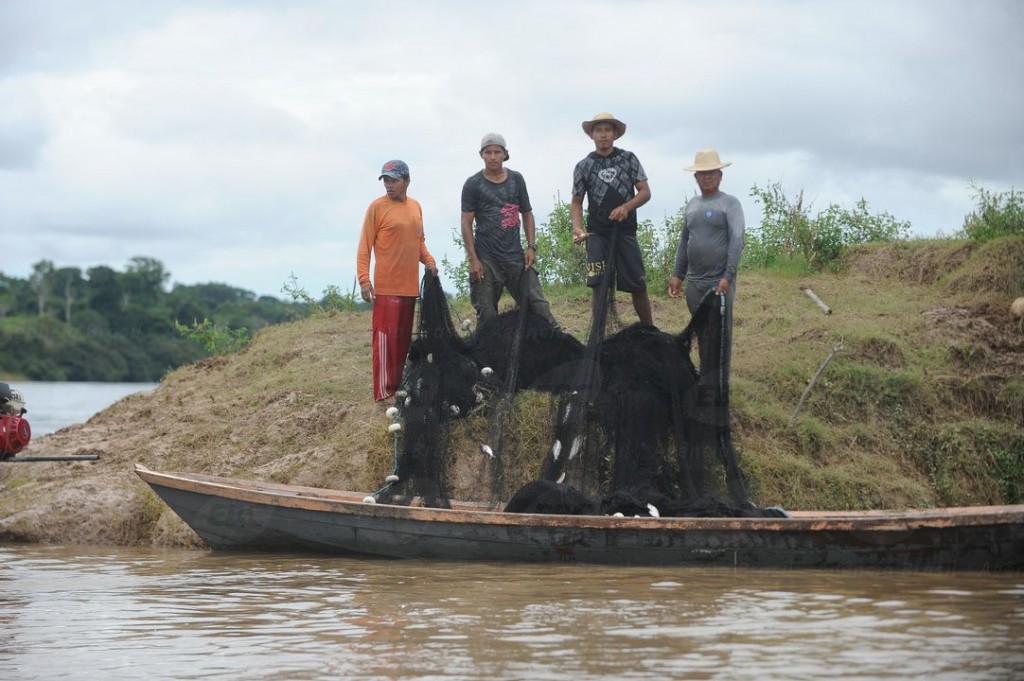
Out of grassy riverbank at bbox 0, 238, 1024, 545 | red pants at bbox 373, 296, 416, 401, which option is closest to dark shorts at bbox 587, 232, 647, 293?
grassy riverbank at bbox 0, 238, 1024, 545

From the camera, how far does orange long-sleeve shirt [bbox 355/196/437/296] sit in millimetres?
10312

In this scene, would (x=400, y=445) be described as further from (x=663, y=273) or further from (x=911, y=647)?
(x=663, y=273)

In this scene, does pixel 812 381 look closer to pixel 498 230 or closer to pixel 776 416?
pixel 776 416

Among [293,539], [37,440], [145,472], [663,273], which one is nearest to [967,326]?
[663,273]

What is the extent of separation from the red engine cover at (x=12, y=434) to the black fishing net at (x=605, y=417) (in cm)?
257

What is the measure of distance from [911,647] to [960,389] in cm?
565

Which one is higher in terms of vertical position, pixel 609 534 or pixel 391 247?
pixel 391 247

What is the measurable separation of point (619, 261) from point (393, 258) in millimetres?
1807

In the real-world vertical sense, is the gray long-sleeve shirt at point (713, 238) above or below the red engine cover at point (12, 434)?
above

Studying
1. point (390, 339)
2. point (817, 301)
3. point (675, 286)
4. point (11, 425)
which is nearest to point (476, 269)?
point (390, 339)

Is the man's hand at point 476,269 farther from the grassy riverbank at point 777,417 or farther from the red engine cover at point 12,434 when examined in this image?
the red engine cover at point 12,434

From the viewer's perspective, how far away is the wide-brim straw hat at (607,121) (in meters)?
9.99

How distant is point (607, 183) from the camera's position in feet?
32.6

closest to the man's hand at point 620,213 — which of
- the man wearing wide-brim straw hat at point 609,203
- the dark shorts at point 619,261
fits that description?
the man wearing wide-brim straw hat at point 609,203
